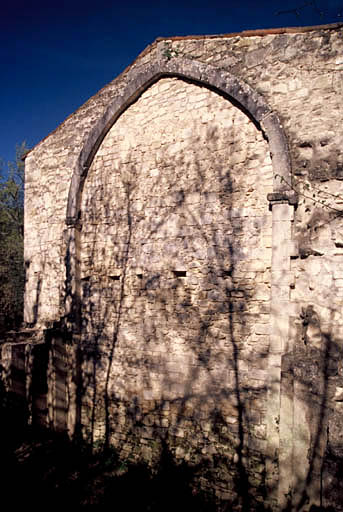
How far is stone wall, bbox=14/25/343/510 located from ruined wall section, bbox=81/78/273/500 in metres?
0.03

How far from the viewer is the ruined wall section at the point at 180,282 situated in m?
4.54

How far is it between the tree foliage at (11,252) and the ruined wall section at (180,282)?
14.9 feet

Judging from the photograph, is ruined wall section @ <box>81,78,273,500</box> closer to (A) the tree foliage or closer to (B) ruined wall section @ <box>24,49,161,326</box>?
(B) ruined wall section @ <box>24,49,161,326</box>

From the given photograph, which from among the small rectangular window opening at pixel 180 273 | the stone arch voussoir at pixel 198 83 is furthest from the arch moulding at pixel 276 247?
the small rectangular window opening at pixel 180 273

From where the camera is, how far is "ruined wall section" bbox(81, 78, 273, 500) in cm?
454

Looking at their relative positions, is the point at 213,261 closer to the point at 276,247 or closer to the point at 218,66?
the point at 276,247

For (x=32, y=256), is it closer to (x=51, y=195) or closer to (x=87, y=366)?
(x=51, y=195)

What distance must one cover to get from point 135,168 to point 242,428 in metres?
4.45

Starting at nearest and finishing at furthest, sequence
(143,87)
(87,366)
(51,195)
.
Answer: (143,87) < (87,366) < (51,195)

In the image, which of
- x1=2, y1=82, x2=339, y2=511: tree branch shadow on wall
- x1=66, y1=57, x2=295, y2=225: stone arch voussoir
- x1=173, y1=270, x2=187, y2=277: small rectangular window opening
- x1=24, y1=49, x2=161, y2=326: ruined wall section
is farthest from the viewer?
x1=24, y1=49, x2=161, y2=326: ruined wall section

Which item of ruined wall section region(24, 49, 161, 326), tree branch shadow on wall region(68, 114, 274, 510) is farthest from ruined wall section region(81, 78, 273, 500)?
ruined wall section region(24, 49, 161, 326)

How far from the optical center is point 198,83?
5.14 metres

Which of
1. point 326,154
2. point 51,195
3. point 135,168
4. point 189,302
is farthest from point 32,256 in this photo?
point 326,154

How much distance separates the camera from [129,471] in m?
5.40
